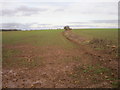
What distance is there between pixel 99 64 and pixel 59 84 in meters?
4.20

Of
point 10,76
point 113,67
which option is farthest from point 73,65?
point 10,76

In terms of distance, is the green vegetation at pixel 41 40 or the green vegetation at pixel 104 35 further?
the green vegetation at pixel 104 35

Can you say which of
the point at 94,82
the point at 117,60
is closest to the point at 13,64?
the point at 94,82

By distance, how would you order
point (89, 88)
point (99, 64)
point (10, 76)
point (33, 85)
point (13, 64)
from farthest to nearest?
point (13, 64) < point (99, 64) < point (10, 76) < point (33, 85) < point (89, 88)

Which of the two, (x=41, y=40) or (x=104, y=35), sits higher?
(x=104, y=35)

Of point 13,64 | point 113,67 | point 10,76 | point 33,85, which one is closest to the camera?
point 33,85

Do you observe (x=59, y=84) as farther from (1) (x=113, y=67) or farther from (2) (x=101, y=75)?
(1) (x=113, y=67)

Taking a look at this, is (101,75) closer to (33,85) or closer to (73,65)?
(73,65)

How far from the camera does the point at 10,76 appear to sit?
821 centimetres

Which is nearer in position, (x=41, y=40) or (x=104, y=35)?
(x=41, y=40)

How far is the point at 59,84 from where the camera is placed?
6.91 m

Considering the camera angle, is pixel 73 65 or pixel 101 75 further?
pixel 73 65

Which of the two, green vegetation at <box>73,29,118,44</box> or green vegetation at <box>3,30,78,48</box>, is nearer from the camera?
green vegetation at <box>3,30,78,48</box>

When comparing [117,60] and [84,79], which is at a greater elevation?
[117,60]
